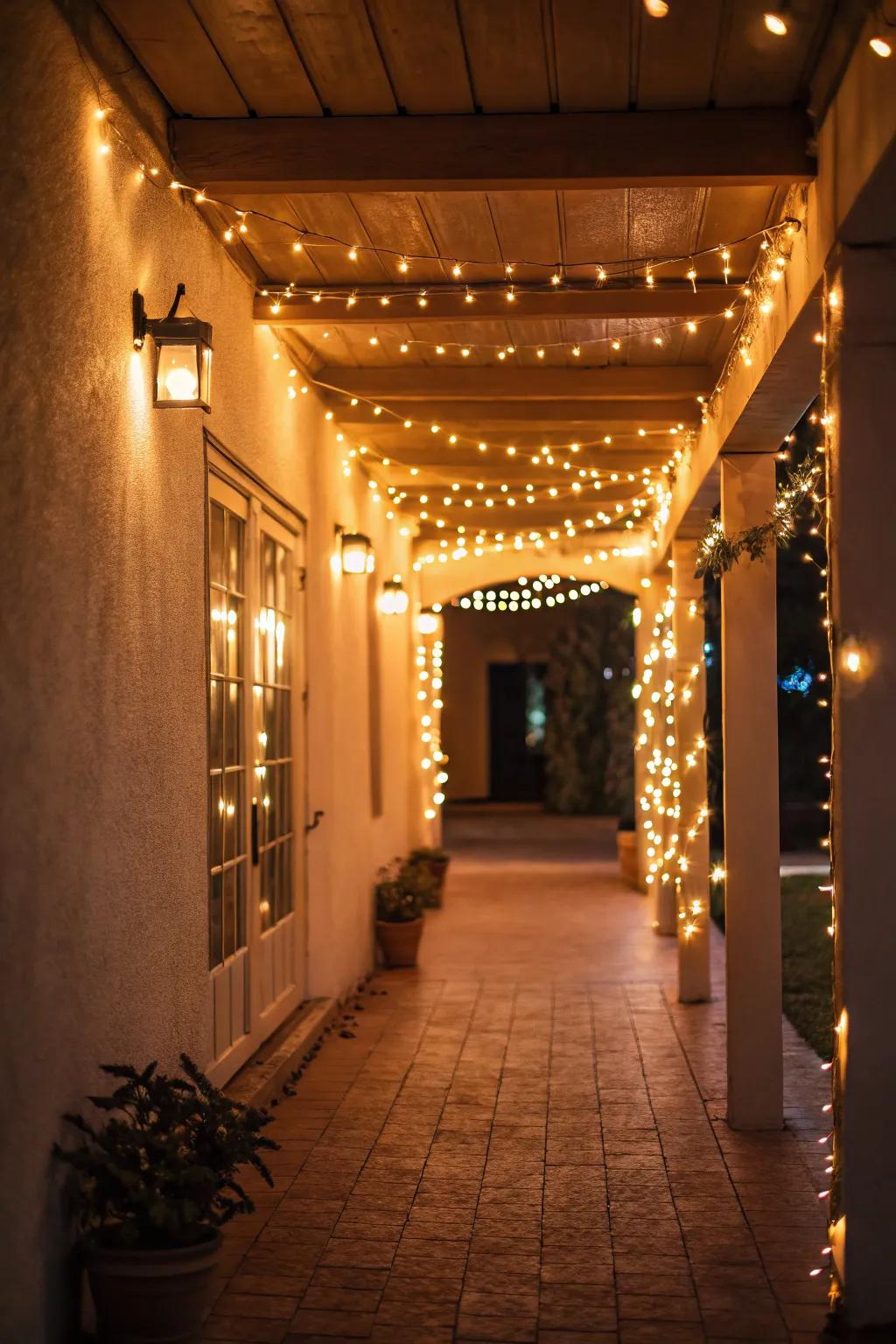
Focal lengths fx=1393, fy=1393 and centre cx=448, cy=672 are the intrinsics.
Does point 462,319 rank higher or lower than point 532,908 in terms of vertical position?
higher

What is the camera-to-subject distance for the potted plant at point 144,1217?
10.1 ft

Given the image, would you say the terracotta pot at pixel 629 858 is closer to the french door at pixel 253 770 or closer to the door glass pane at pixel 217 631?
the french door at pixel 253 770

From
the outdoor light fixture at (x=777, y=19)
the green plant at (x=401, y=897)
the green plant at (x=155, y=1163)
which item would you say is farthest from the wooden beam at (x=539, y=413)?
the green plant at (x=155, y=1163)

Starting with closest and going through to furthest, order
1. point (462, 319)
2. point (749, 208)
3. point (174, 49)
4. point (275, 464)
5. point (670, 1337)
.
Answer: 1. point (670, 1337)
2. point (174, 49)
3. point (749, 208)
4. point (462, 319)
5. point (275, 464)

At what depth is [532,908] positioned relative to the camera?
11211mm

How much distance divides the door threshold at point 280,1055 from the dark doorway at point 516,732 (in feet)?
49.5

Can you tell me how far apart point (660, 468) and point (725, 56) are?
4834 mm

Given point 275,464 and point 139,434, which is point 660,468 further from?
point 139,434

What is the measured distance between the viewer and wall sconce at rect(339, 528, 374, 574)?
24.5 ft

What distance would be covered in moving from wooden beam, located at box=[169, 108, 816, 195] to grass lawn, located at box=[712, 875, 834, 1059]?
2.29 metres

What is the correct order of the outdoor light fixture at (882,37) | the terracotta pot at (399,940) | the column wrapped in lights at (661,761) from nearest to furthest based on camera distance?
the outdoor light fixture at (882,37)
the terracotta pot at (399,940)
the column wrapped in lights at (661,761)

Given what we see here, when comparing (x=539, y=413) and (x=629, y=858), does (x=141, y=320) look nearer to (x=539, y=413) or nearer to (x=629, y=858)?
(x=539, y=413)

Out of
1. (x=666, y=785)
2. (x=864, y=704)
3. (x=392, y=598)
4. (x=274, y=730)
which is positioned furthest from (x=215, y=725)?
(x=666, y=785)

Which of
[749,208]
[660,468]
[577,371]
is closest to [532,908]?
[660,468]
